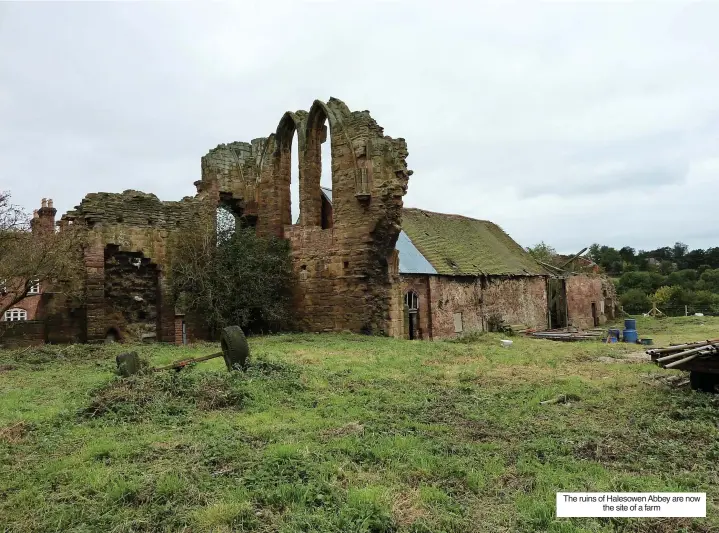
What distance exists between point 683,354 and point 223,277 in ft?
43.0

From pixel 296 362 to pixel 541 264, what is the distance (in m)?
28.1

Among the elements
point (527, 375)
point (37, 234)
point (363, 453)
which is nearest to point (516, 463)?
point (363, 453)

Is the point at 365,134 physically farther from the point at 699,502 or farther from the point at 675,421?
the point at 699,502

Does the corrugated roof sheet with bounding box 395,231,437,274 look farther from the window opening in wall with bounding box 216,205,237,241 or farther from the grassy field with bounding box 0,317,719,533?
the grassy field with bounding box 0,317,719,533

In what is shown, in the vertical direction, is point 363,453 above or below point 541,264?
below

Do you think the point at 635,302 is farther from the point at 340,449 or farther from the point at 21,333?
the point at 340,449

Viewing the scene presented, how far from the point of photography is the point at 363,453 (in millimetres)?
5023

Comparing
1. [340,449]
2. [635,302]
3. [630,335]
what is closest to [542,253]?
[635,302]

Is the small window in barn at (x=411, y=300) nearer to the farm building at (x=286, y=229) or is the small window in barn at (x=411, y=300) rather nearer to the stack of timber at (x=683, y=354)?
the farm building at (x=286, y=229)

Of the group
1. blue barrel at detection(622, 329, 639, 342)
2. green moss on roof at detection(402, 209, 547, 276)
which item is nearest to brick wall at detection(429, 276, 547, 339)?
green moss on roof at detection(402, 209, 547, 276)

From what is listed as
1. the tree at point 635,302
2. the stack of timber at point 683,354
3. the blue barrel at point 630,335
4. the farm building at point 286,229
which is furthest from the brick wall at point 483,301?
the tree at point 635,302

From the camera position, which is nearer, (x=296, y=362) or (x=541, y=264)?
(x=296, y=362)

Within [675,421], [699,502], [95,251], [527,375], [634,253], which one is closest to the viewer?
[699,502]
